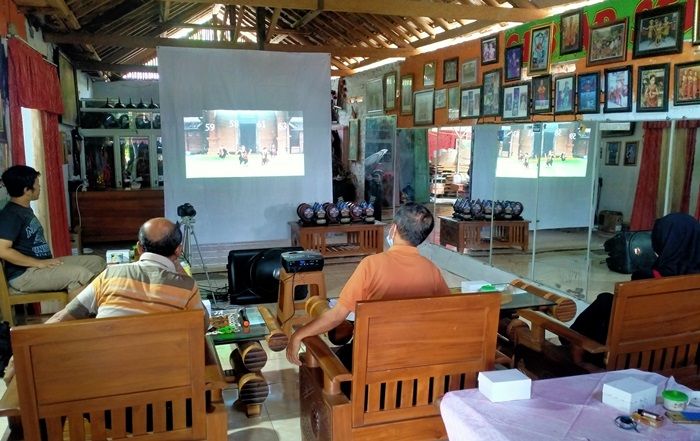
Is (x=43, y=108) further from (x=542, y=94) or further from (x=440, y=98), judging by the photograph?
(x=542, y=94)

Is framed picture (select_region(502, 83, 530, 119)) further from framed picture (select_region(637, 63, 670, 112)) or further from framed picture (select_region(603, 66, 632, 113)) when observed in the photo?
framed picture (select_region(637, 63, 670, 112))

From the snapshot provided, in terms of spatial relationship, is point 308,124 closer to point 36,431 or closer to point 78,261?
point 78,261

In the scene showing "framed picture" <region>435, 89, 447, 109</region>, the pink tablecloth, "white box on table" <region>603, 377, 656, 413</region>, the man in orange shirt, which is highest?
"framed picture" <region>435, 89, 447, 109</region>

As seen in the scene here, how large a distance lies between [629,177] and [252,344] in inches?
132

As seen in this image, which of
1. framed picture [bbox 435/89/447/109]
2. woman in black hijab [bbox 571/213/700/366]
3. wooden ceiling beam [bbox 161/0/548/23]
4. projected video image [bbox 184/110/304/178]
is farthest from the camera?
framed picture [bbox 435/89/447/109]

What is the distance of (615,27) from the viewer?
4434 mm

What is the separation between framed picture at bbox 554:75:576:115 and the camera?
192 inches

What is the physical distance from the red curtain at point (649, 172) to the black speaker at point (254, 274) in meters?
2.80

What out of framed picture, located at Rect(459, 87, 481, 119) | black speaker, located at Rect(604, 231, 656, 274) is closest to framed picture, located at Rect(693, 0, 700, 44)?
black speaker, located at Rect(604, 231, 656, 274)

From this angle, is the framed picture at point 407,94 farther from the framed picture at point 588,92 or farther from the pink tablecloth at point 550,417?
the pink tablecloth at point 550,417

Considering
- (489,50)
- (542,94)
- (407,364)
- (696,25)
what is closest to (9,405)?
(407,364)

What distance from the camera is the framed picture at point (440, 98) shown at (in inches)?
274

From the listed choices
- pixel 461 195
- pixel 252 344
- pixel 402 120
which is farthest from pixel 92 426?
pixel 402 120

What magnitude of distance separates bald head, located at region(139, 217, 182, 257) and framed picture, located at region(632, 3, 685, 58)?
377 centimetres
